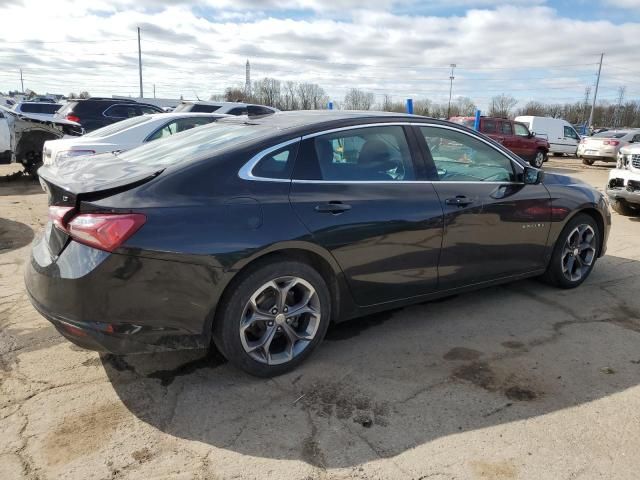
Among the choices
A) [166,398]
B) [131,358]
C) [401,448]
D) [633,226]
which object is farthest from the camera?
[633,226]

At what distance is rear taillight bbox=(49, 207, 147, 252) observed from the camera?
258cm

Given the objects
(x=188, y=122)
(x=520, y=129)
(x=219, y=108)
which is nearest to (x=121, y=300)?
(x=188, y=122)

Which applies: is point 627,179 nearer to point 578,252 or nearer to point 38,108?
point 578,252

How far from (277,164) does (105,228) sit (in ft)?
3.48

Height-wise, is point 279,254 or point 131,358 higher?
point 279,254

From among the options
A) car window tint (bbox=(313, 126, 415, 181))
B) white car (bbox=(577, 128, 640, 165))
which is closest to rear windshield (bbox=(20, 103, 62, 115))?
white car (bbox=(577, 128, 640, 165))

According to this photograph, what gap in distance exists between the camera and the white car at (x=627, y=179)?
26.0 ft

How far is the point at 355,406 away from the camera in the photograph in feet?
9.46

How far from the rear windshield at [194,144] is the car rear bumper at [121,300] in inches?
28.1

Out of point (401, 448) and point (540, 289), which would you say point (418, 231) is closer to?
point (401, 448)

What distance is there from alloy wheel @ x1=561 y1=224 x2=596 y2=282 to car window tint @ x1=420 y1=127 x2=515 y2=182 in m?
1.08

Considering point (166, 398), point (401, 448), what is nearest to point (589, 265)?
point (401, 448)

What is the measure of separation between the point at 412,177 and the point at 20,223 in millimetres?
5695

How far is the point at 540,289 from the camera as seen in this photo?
16.0ft
